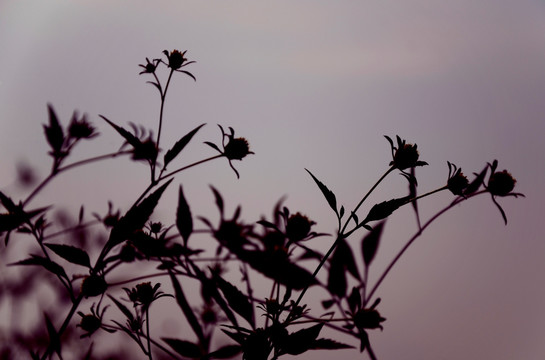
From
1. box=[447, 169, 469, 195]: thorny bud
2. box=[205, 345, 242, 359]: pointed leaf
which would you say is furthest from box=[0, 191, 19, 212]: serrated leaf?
box=[447, 169, 469, 195]: thorny bud

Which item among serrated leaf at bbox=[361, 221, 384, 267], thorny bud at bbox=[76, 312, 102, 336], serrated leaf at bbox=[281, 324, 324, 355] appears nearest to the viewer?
serrated leaf at bbox=[281, 324, 324, 355]

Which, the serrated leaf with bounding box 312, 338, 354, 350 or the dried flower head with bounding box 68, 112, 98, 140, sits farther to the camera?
the dried flower head with bounding box 68, 112, 98, 140

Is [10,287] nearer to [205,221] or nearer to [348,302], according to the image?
[205,221]

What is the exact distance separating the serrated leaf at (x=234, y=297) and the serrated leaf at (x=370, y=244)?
0.24 metres

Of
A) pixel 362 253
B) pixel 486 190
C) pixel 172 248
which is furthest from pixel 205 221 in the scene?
pixel 486 190

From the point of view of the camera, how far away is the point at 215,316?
710 mm

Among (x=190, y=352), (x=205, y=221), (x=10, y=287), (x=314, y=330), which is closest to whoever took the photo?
(x=314, y=330)

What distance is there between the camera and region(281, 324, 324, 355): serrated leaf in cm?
42

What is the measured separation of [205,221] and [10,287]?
404 mm

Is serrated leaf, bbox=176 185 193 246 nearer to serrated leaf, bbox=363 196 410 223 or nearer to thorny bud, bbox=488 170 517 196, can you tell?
serrated leaf, bbox=363 196 410 223

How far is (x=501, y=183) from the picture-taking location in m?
0.56

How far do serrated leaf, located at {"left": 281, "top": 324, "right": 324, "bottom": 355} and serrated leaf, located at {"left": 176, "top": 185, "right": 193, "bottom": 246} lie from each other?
7.9 inches

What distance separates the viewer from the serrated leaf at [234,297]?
0.45 meters

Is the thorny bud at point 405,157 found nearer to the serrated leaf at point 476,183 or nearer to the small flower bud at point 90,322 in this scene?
the serrated leaf at point 476,183
